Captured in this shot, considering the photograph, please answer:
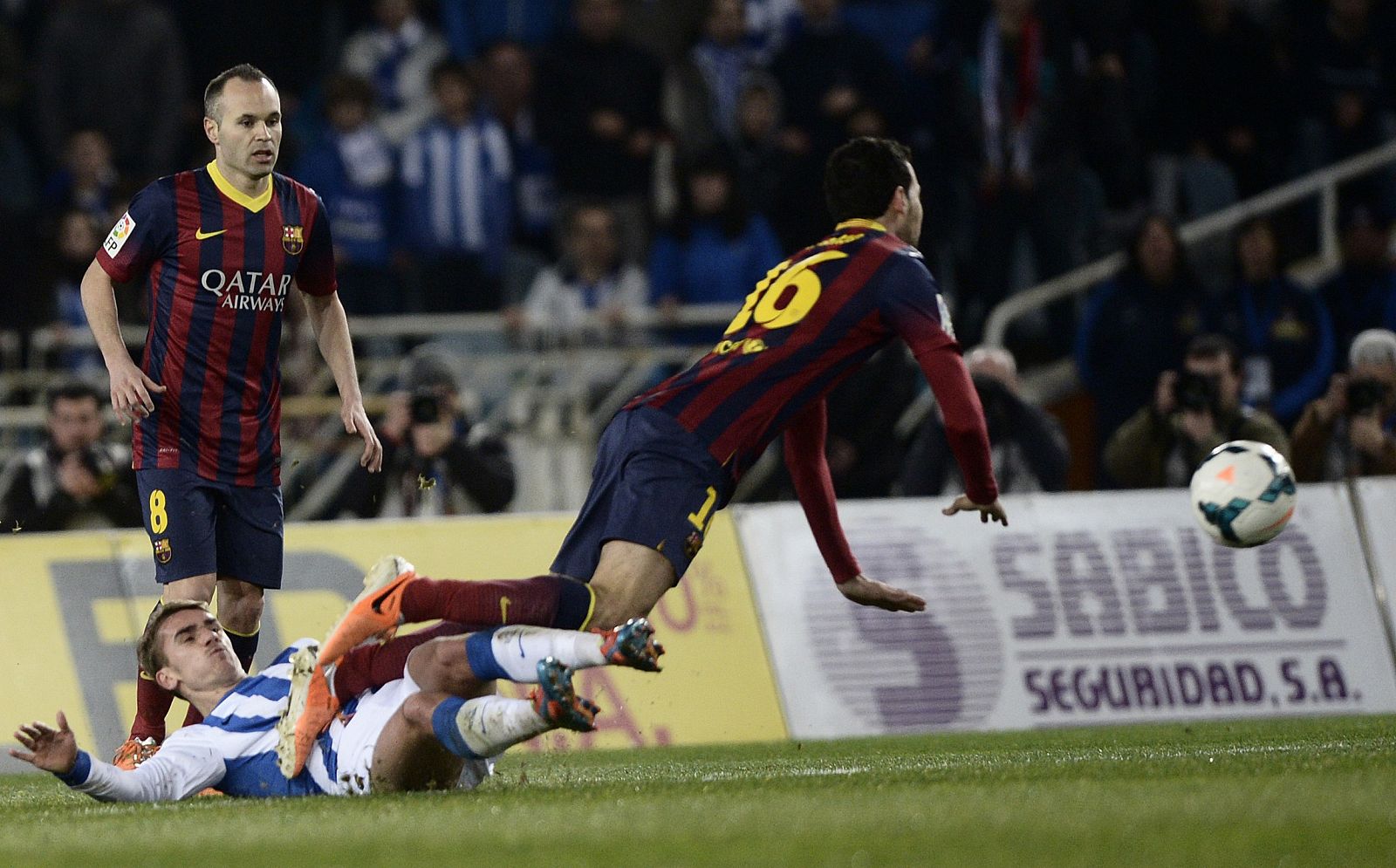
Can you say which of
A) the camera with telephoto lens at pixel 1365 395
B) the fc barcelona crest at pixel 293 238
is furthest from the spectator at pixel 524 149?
the fc barcelona crest at pixel 293 238

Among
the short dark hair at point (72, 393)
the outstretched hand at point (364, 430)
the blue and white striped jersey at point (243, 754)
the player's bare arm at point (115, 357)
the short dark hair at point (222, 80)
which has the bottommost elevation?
the blue and white striped jersey at point (243, 754)

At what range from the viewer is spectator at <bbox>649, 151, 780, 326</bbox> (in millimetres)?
12797

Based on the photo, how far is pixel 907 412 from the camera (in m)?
11.7

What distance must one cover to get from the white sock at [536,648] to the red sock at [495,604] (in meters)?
0.05

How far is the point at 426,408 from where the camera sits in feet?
33.0

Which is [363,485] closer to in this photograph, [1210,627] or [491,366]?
[491,366]

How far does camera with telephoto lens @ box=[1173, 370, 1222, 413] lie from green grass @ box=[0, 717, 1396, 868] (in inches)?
127

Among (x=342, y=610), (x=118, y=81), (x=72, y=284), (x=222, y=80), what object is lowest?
(x=342, y=610)

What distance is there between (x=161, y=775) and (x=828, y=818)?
6.85ft

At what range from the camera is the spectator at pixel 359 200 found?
44.0 feet

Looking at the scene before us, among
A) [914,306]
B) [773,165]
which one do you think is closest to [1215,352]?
[773,165]

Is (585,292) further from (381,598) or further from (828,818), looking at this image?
(828,818)

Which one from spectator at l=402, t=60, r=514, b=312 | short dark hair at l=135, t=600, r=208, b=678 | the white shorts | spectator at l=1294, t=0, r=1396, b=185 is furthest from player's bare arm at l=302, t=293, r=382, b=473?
spectator at l=1294, t=0, r=1396, b=185

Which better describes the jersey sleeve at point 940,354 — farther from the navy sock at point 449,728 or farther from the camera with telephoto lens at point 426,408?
the camera with telephoto lens at point 426,408
